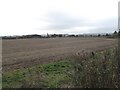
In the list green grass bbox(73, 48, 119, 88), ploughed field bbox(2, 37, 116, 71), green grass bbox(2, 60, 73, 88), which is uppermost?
green grass bbox(73, 48, 119, 88)

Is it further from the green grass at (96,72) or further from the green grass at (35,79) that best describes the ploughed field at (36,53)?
the green grass at (96,72)

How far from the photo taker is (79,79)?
674cm

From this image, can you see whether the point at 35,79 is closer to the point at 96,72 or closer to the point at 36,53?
the point at 96,72

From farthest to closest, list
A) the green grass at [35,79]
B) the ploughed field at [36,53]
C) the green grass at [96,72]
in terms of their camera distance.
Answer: the ploughed field at [36,53] → the green grass at [35,79] → the green grass at [96,72]

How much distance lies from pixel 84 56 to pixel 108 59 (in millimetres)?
585

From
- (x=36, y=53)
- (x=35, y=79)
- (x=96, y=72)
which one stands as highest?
(x=96, y=72)

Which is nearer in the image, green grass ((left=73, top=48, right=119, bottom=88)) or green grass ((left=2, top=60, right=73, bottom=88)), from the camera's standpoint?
green grass ((left=73, top=48, right=119, bottom=88))

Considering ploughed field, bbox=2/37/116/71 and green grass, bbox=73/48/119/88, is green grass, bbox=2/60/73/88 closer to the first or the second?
ploughed field, bbox=2/37/116/71

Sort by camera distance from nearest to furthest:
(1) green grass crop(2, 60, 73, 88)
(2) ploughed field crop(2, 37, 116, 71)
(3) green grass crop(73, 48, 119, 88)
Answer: (3) green grass crop(73, 48, 119, 88) < (1) green grass crop(2, 60, 73, 88) < (2) ploughed field crop(2, 37, 116, 71)

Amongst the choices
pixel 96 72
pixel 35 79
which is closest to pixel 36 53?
pixel 35 79

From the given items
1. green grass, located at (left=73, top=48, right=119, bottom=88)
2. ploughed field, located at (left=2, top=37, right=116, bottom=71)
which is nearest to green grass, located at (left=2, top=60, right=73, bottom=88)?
ploughed field, located at (left=2, top=37, right=116, bottom=71)

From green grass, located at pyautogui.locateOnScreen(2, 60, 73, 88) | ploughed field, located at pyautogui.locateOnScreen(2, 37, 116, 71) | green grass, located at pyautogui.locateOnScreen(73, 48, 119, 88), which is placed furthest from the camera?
ploughed field, located at pyautogui.locateOnScreen(2, 37, 116, 71)

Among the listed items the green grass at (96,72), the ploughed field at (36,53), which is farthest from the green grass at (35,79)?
the green grass at (96,72)

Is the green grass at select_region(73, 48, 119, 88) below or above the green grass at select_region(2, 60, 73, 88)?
above
